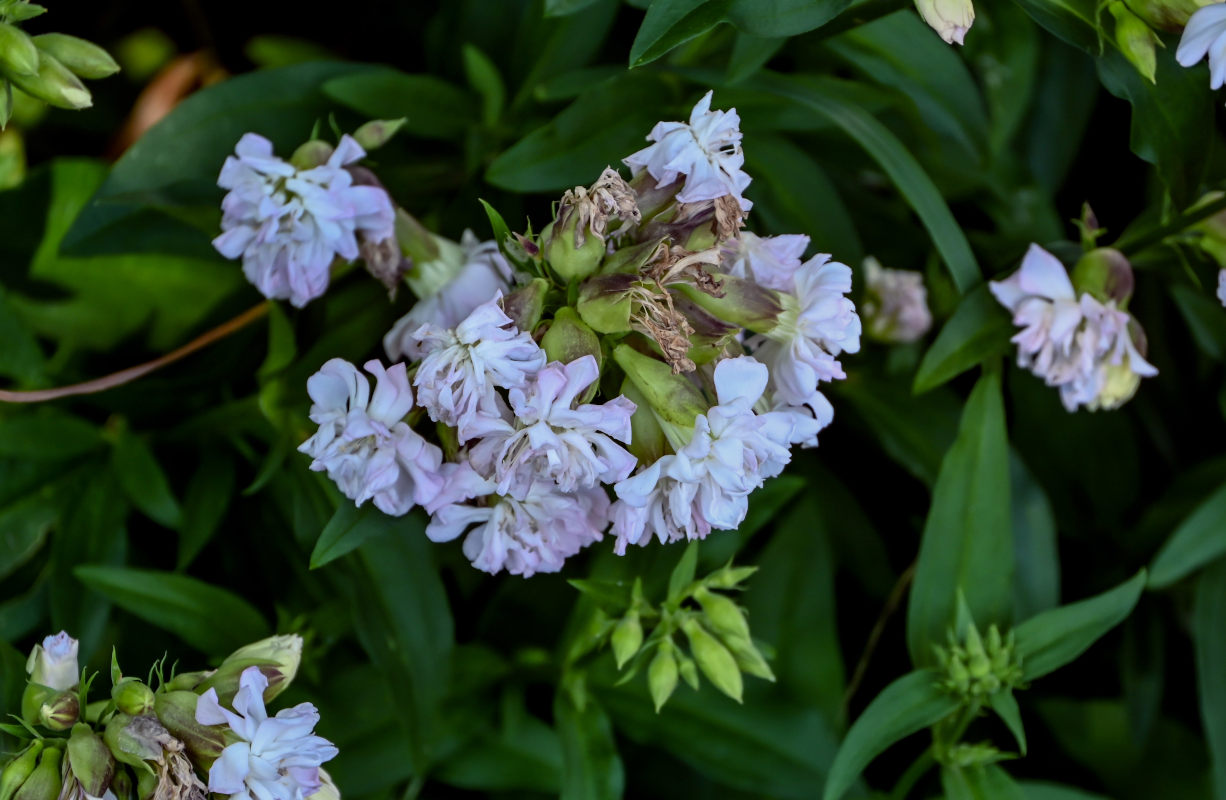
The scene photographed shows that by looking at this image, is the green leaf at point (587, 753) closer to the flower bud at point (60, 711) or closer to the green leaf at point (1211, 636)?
the flower bud at point (60, 711)

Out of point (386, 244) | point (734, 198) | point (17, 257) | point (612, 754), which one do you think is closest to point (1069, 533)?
point (612, 754)

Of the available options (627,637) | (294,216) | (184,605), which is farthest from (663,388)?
(184,605)

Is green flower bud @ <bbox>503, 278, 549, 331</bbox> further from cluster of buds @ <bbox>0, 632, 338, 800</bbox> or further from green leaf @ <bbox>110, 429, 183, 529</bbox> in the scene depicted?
green leaf @ <bbox>110, 429, 183, 529</bbox>

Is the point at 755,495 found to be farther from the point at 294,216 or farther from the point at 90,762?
the point at 90,762

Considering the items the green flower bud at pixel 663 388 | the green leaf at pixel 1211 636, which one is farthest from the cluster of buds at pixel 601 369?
the green leaf at pixel 1211 636

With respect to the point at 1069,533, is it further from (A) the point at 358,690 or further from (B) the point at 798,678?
(A) the point at 358,690

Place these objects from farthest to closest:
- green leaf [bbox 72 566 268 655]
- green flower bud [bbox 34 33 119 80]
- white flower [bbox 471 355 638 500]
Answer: green leaf [bbox 72 566 268 655]
green flower bud [bbox 34 33 119 80]
white flower [bbox 471 355 638 500]

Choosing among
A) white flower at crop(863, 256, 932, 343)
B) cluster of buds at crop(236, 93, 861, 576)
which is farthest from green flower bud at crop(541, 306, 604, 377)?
white flower at crop(863, 256, 932, 343)
